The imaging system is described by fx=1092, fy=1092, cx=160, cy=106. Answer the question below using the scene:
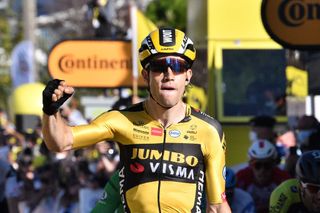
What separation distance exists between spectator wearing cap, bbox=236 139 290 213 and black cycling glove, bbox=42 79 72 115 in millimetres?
4596

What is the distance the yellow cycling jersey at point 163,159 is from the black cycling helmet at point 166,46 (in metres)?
0.36

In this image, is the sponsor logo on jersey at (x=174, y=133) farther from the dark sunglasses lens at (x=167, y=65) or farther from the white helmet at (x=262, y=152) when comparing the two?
the white helmet at (x=262, y=152)

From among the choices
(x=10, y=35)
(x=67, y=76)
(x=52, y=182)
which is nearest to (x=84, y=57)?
(x=67, y=76)

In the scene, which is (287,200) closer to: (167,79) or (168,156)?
(168,156)

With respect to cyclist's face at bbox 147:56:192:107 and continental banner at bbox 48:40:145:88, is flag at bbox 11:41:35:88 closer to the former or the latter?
continental banner at bbox 48:40:145:88

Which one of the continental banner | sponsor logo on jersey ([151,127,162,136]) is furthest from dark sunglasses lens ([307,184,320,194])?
the continental banner

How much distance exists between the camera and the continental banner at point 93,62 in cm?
1219

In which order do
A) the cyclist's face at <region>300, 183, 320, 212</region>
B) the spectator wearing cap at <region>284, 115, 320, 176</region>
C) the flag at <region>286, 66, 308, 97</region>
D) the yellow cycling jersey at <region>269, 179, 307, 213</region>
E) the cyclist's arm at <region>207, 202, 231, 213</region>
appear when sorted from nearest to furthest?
the cyclist's arm at <region>207, 202, 231, 213</region> → the cyclist's face at <region>300, 183, 320, 212</region> → the yellow cycling jersey at <region>269, 179, 307, 213</region> → the spectator wearing cap at <region>284, 115, 320, 176</region> → the flag at <region>286, 66, 308, 97</region>

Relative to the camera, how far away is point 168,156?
615 cm

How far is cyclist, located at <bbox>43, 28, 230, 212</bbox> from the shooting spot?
6125mm

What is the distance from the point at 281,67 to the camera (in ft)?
39.5

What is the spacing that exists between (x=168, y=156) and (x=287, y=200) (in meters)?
1.84

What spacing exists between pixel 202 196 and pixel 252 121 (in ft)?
17.7

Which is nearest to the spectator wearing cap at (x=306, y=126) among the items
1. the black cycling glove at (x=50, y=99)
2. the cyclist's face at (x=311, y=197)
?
the cyclist's face at (x=311, y=197)
